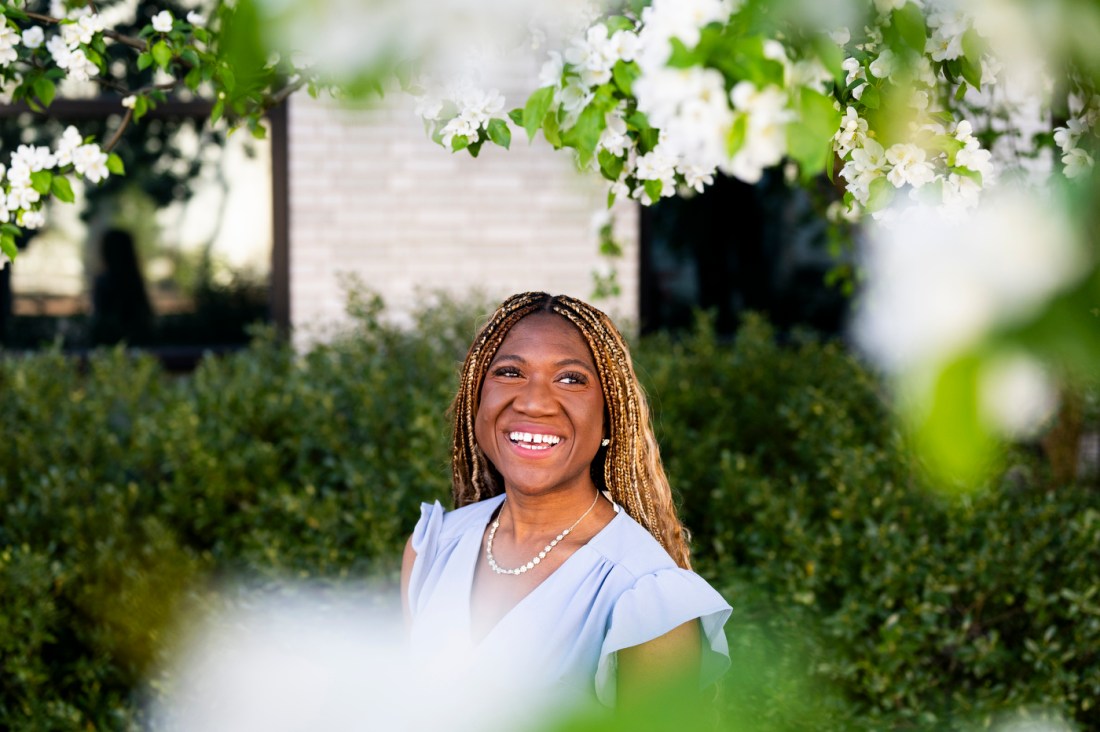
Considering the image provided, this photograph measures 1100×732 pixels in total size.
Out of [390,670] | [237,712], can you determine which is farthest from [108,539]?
[390,670]

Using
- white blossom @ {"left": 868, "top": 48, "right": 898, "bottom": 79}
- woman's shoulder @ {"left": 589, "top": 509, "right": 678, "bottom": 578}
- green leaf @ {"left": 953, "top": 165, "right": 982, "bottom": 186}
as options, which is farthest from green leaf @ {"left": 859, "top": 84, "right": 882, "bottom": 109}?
woman's shoulder @ {"left": 589, "top": 509, "right": 678, "bottom": 578}

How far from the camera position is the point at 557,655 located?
207 centimetres

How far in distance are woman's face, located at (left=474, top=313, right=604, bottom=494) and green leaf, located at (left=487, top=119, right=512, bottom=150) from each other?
1.30 feet

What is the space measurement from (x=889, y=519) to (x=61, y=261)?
425cm

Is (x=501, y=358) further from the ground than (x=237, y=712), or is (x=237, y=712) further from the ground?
(x=501, y=358)

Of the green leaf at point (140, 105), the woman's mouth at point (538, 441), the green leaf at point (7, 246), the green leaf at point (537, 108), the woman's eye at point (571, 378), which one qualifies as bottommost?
the woman's mouth at point (538, 441)

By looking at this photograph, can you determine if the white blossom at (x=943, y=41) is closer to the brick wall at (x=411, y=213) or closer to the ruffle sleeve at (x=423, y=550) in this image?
the ruffle sleeve at (x=423, y=550)

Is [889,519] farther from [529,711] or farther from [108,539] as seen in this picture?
[529,711]

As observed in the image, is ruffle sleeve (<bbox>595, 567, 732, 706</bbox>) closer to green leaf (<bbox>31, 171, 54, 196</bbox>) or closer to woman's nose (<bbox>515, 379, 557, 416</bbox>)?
woman's nose (<bbox>515, 379, 557, 416</bbox>)

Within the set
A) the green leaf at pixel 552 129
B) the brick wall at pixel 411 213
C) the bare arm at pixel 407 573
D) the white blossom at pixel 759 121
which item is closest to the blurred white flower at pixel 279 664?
the bare arm at pixel 407 573

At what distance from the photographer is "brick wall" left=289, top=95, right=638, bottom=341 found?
18.9ft

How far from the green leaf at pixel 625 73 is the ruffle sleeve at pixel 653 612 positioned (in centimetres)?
101

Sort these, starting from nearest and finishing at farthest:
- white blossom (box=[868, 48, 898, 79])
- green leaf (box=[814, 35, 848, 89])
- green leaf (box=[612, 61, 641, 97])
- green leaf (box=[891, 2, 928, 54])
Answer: green leaf (box=[814, 35, 848, 89]), green leaf (box=[891, 2, 928, 54]), green leaf (box=[612, 61, 641, 97]), white blossom (box=[868, 48, 898, 79])

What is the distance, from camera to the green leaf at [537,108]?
1.38 meters
